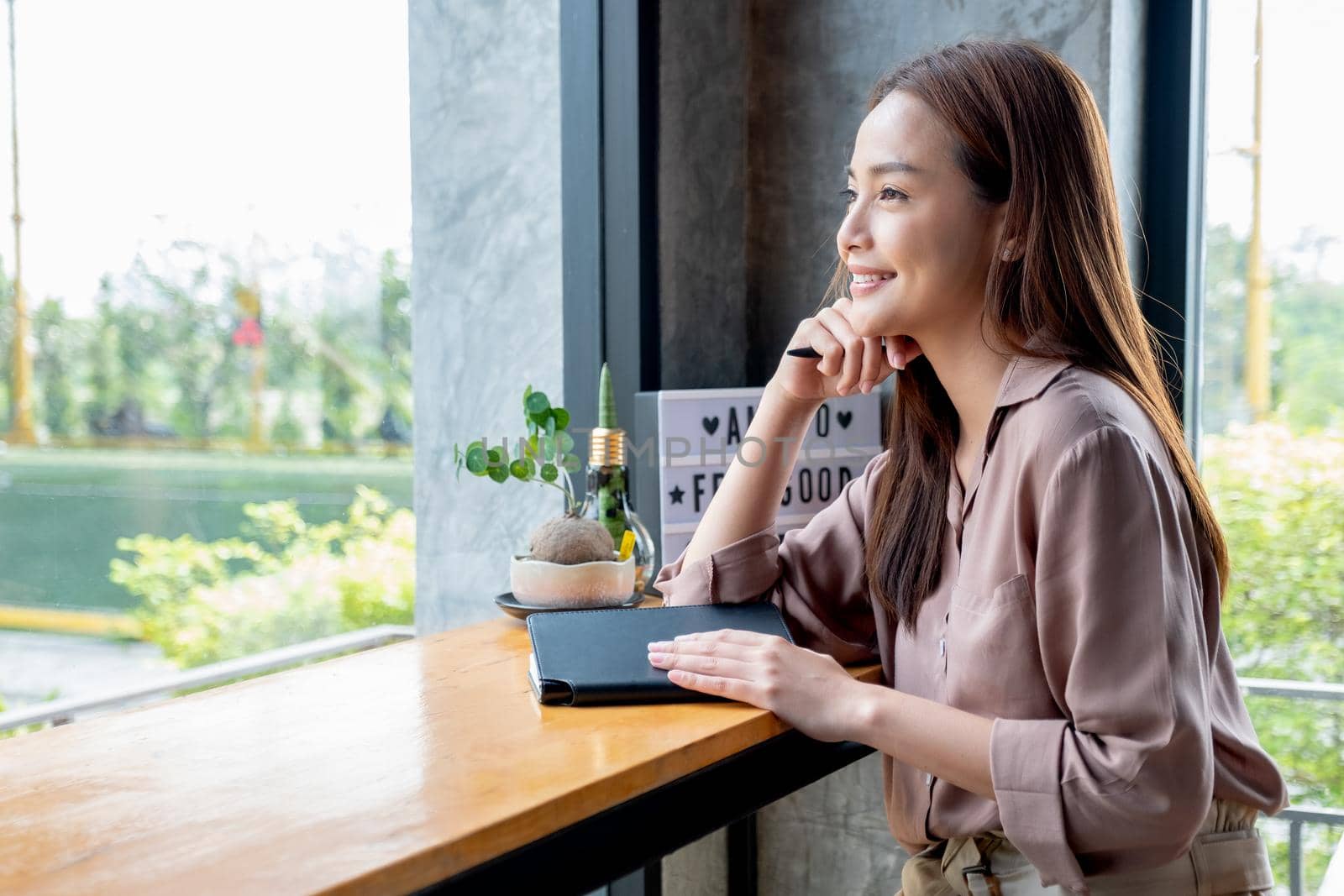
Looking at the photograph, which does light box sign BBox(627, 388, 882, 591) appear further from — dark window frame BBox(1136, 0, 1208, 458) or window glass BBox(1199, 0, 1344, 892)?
window glass BBox(1199, 0, 1344, 892)

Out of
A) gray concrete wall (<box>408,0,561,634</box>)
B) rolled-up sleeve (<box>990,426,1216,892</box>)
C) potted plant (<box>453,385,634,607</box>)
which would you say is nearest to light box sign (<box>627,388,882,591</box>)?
potted plant (<box>453,385,634,607</box>)

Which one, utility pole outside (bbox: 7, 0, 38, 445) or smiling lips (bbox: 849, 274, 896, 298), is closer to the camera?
smiling lips (bbox: 849, 274, 896, 298)

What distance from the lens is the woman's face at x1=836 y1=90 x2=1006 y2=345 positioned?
132 cm

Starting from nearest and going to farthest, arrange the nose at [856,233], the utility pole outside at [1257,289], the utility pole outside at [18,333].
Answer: the nose at [856,233]
the utility pole outside at [18,333]
the utility pole outside at [1257,289]

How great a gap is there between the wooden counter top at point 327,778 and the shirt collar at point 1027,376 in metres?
0.42

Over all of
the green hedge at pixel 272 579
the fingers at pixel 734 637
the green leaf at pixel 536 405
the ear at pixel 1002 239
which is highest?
the ear at pixel 1002 239

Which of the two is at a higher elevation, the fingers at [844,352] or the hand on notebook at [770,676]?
the fingers at [844,352]

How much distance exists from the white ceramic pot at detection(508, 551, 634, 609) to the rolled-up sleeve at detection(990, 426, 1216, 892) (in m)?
0.71

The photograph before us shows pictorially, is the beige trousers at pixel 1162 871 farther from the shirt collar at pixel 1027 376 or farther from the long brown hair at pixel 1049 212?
the shirt collar at pixel 1027 376

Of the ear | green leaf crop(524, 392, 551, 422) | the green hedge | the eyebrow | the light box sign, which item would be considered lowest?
the green hedge

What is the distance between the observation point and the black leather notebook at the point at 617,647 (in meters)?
1.25

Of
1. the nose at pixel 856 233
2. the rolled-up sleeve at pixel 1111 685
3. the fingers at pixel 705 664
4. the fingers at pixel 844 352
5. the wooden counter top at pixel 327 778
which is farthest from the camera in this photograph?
the fingers at pixel 844 352

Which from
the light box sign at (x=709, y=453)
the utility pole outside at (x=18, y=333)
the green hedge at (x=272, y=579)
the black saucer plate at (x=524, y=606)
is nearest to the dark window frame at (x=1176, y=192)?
the light box sign at (x=709, y=453)

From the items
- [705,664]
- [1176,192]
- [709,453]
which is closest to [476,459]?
[709,453]
